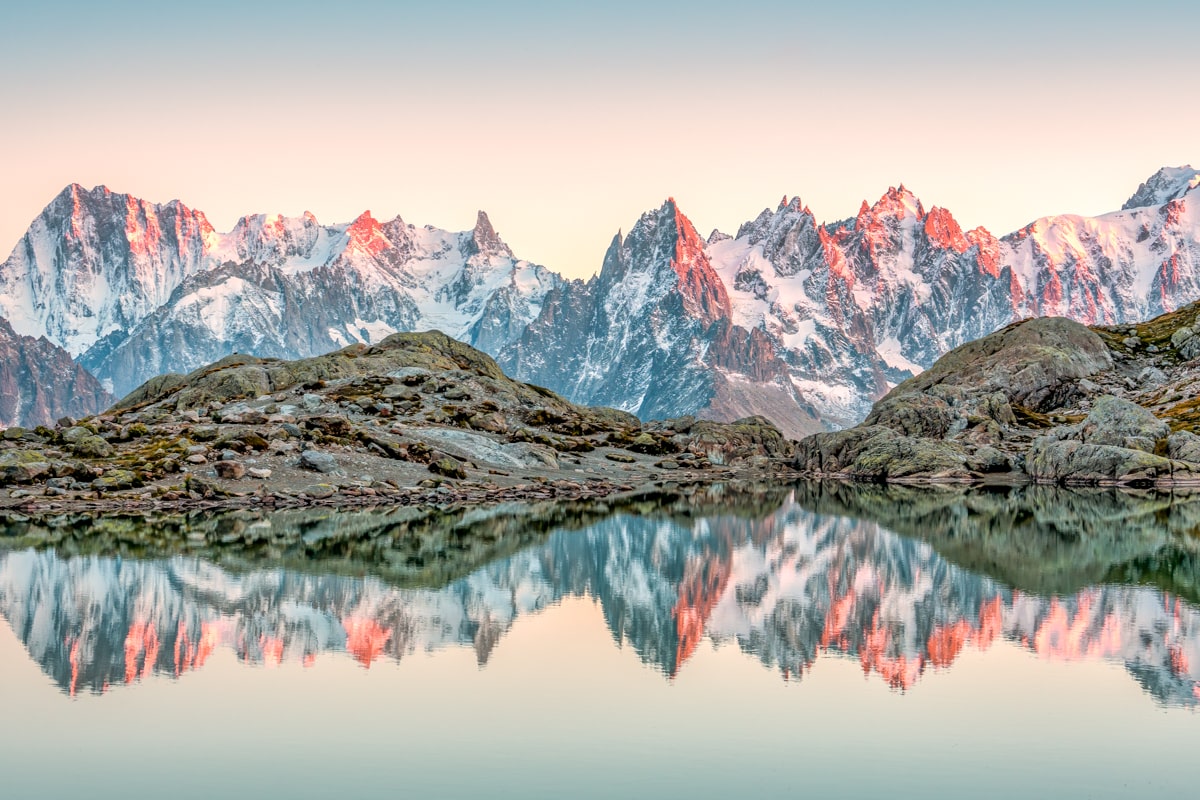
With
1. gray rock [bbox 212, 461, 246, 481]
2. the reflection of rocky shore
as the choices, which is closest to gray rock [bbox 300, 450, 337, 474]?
gray rock [bbox 212, 461, 246, 481]

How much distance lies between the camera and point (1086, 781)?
32.4 m

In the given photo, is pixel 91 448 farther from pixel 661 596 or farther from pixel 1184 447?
pixel 1184 447

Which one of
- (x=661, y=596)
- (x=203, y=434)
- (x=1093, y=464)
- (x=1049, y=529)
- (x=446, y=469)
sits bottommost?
(x=661, y=596)

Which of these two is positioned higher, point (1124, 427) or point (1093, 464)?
point (1124, 427)

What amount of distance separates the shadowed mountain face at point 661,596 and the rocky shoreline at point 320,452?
1994 centimetres

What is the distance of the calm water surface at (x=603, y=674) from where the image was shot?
33438 mm

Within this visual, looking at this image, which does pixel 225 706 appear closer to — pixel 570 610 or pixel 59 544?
pixel 570 610

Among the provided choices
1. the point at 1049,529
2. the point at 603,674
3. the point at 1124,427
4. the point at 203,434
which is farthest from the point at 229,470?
the point at 1124,427

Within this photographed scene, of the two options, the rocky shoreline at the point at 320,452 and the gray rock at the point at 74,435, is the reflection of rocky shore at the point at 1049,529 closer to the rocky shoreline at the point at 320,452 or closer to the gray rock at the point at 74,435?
the rocky shoreline at the point at 320,452

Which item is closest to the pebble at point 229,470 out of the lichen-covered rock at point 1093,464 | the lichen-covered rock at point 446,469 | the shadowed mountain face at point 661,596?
the shadowed mountain face at point 661,596

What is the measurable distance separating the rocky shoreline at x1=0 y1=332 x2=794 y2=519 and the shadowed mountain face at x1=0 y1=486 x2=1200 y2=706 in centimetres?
1994

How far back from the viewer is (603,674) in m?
46.1

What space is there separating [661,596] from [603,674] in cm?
1996

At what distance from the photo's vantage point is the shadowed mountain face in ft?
163
